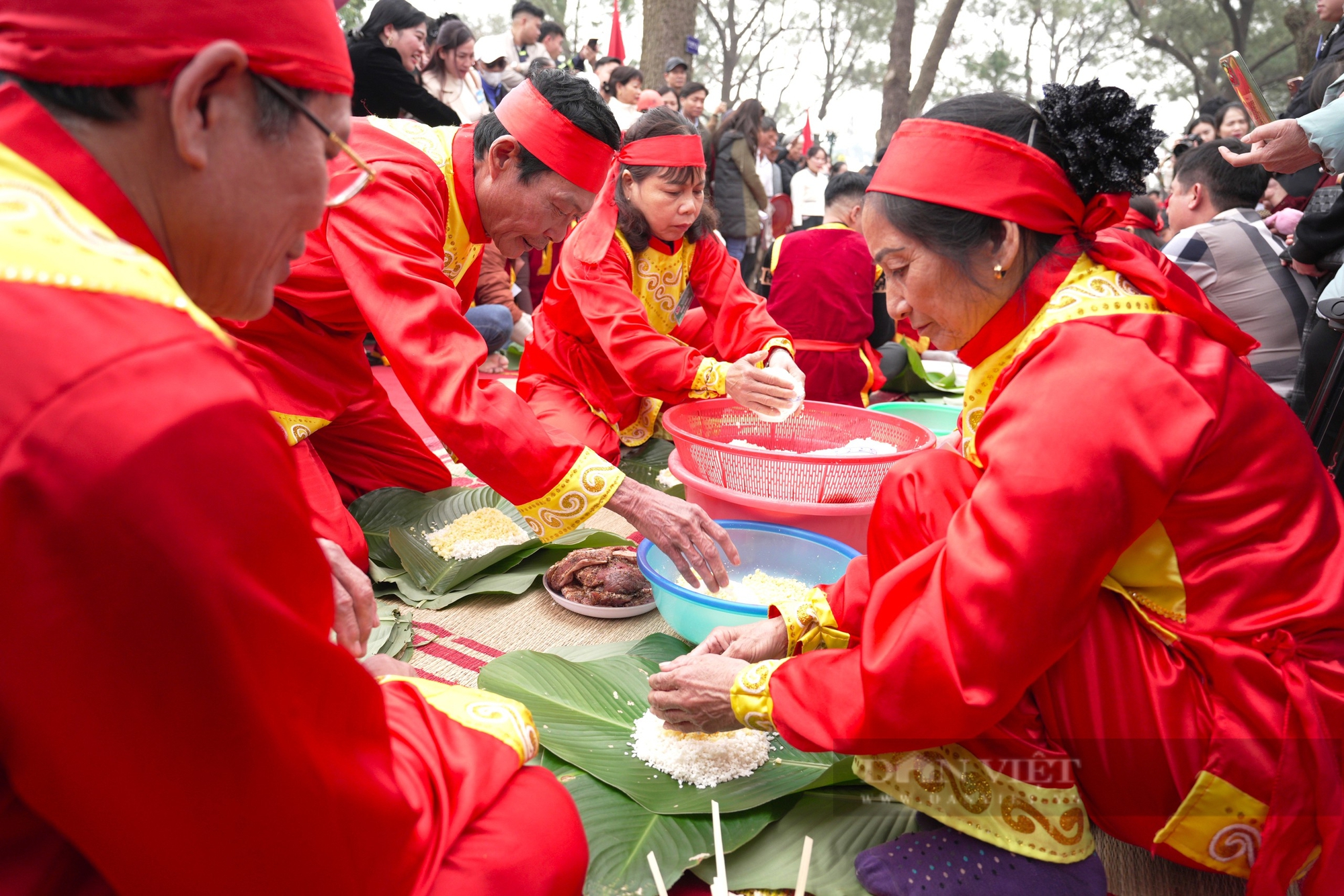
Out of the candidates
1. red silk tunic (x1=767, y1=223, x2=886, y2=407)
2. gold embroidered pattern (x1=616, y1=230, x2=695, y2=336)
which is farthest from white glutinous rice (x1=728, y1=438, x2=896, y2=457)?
red silk tunic (x1=767, y1=223, x2=886, y2=407)

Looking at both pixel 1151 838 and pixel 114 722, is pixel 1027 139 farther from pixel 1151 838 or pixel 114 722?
pixel 114 722

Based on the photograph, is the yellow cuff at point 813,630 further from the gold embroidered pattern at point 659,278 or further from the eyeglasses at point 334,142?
the gold embroidered pattern at point 659,278

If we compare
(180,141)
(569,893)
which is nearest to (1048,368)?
(569,893)

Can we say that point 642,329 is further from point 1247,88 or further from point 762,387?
point 1247,88

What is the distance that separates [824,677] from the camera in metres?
1.35

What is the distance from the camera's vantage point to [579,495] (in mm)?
1966

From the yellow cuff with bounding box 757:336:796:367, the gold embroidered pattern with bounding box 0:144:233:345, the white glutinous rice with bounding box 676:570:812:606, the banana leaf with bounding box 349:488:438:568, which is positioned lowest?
the banana leaf with bounding box 349:488:438:568

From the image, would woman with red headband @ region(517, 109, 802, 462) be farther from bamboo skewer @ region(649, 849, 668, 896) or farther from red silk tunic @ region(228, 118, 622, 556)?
bamboo skewer @ region(649, 849, 668, 896)

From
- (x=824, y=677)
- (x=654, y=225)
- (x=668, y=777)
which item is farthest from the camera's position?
(x=654, y=225)

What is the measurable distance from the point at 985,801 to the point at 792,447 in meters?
1.66

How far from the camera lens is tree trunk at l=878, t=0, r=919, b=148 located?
13.5 metres

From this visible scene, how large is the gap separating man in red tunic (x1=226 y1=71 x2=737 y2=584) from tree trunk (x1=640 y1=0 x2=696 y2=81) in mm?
7502

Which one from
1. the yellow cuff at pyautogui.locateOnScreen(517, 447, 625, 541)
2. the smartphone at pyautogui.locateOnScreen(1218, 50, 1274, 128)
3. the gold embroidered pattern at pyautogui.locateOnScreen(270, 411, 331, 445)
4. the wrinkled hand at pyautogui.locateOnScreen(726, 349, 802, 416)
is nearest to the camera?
the yellow cuff at pyautogui.locateOnScreen(517, 447, 625, 541)

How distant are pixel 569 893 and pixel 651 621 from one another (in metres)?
1.25
